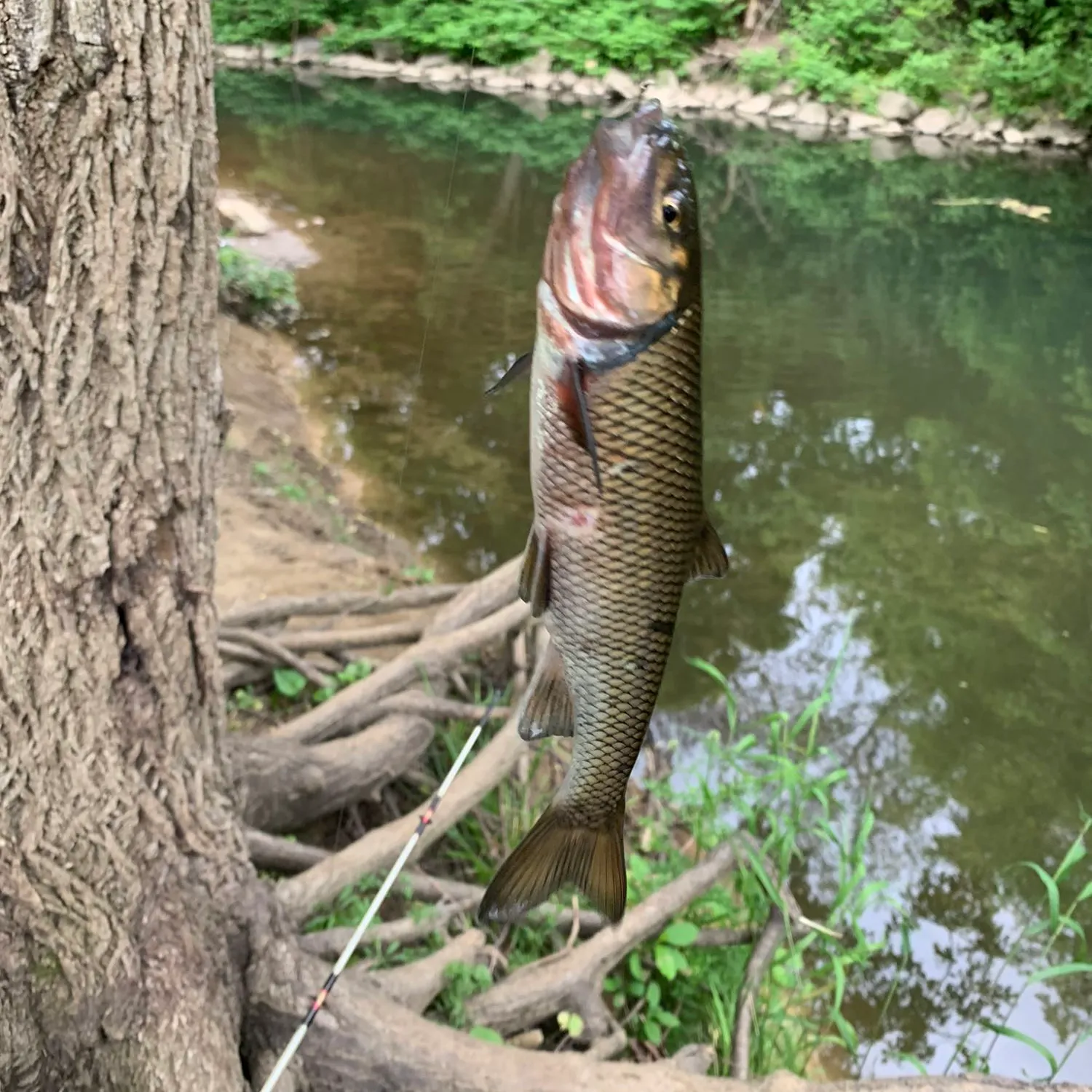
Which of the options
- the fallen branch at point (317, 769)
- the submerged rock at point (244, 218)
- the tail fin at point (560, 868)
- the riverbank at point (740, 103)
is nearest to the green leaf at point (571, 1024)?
the fallen branch at point (317, 769)

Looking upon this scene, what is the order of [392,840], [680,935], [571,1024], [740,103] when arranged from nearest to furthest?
1. [571,1024]
2. [392,840]
3. [680,935]
4. [740,103]

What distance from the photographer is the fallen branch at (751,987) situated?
2.58 meters

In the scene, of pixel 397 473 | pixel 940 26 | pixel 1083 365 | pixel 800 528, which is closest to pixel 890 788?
pixel 800 528

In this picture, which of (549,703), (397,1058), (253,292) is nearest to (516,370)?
(549,703)

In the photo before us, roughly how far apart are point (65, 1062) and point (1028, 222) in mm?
12768

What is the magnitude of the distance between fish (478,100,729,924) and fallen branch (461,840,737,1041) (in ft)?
4.81

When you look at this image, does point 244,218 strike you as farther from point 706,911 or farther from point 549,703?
point 549,703

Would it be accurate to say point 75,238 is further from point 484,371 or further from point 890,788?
point 484,371

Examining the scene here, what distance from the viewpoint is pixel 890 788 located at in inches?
168

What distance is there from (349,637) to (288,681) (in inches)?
12.8

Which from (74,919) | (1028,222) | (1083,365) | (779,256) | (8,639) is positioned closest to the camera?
(8,639)

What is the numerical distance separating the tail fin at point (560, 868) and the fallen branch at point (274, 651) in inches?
84.1

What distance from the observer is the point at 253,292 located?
7.36 m

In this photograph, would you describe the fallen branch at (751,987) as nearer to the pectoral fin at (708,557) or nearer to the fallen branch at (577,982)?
the fallen branch at (577,982)
